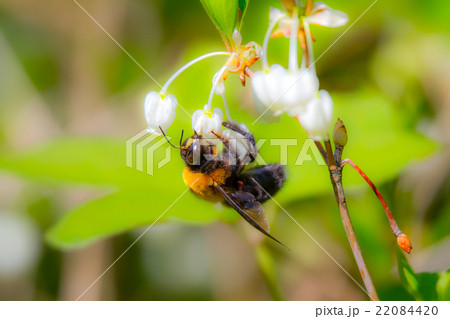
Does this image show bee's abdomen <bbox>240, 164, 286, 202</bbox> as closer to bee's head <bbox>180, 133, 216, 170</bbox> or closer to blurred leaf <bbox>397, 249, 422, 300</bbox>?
bee's head <bbox>180, 133, 216, 170</bbox>

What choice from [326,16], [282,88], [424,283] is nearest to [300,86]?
[282,88]

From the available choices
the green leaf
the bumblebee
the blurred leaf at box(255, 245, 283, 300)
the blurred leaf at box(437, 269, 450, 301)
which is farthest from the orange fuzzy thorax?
the blurred leaf at box(437, 269, 450, 301)

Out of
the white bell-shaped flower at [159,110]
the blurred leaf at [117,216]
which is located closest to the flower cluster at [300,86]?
the white bell-shaped flower at [159,110]

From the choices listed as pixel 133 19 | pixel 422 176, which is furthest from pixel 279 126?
pixel 133 19

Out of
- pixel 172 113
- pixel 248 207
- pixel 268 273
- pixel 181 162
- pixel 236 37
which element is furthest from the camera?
pixel 181 162

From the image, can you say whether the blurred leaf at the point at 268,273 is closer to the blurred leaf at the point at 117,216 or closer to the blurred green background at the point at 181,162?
the blurred green background at the point at 181,162

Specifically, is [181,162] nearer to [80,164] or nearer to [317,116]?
[80,164]
